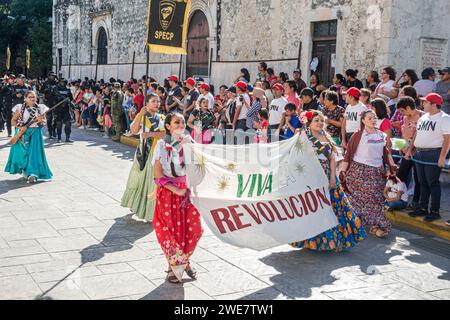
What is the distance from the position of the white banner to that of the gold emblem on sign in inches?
125

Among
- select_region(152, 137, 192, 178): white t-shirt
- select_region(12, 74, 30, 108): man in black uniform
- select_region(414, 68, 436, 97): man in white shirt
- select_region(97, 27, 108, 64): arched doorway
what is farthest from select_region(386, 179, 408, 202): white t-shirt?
select_region(97, 27, 108, 64): arched doorway

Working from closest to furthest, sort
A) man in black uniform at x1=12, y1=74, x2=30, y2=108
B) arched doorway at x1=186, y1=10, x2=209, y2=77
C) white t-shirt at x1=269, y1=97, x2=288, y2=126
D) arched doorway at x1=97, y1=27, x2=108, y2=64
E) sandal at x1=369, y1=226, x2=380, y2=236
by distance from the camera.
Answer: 1. sandal at x1=369, y1=226, x2=380, y2=236
2. white t-shirt at x1=269, y1=97, x2=288, y2=126
3. man in black uniform at x1=12, y1=74, x2=30, y2=108
4. arched doorway at x1=186, y1=10, x2=209, y2=77
5. arched doorway at x1=97, y1=27, x2=108, y2=64

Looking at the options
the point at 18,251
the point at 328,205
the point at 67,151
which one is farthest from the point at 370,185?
the point at 67,151

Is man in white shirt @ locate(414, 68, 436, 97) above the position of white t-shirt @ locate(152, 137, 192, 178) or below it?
above

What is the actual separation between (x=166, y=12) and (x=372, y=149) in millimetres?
3620

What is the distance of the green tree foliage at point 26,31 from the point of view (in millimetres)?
42156

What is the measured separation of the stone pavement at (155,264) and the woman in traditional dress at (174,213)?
246mm

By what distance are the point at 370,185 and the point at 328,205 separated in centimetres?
118

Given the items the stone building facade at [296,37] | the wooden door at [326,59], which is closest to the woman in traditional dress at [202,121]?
the stone building facade at [296,37]

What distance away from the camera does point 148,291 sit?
17.3 feet

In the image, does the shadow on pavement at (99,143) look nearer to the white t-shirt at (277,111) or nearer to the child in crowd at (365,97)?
the white t-shirt at (277,111)

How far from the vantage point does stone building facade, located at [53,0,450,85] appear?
13977 mm

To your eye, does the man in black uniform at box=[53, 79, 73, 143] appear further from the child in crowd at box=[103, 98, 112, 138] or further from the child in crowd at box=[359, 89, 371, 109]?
the child in crowd at box=[359, 89, 371, 109]

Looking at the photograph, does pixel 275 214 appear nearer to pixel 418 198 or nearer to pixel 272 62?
pixel 418 198
